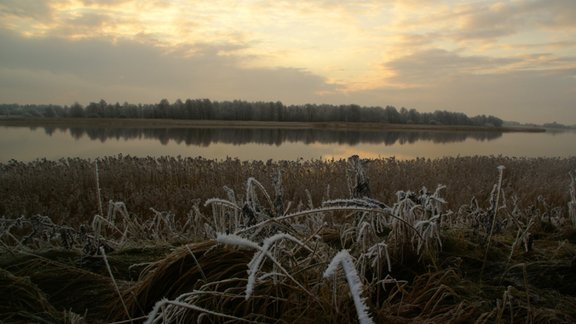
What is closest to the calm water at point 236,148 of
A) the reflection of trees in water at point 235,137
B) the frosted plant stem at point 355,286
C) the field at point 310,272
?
the reflection of trees in water at point 235,137

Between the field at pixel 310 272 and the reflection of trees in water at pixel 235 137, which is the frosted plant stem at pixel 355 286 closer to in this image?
the field at pixel 310 272

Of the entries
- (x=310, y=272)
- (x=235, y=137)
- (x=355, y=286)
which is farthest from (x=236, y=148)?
(x=355, y=286)

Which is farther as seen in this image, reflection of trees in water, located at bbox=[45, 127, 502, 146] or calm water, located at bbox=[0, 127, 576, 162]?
reflection of trees in water, located at bbox=[45, 127, 502, 146]

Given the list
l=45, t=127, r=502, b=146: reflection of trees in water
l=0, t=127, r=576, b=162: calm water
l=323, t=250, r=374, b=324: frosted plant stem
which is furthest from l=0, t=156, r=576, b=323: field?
l=45, t=127, r=502, b=146: reflection of trees in water

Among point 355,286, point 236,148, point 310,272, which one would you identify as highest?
point 355,286

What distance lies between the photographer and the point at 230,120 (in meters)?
99.1

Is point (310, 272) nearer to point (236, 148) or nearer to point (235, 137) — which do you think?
point (236, 148)

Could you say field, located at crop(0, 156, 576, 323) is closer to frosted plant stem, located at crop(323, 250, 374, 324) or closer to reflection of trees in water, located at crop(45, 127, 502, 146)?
frosted plant stem, located at crop(323, 250, 374, 324)

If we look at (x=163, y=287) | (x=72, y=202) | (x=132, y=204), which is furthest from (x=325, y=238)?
(x=72, y=202)

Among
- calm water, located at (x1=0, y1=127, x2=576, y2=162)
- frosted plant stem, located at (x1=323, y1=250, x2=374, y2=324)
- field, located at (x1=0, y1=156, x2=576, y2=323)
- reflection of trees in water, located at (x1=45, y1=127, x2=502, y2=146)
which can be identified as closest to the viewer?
frosted plant stem, located at (x1=323, y1=250, x2=374, y2=324)

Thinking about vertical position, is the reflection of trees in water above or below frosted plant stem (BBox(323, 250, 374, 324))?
below

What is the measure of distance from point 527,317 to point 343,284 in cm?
84

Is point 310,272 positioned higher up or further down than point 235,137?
higher up

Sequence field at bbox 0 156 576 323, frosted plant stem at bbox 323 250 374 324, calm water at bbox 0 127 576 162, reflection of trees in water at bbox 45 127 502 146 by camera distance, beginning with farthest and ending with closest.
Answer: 1. reflection of trees in water at bbox 45 127 502 146
2. calm water at bbox 0 127 576 162
3. field at bbox 0 156 576 323
4. frosted plant stem at bbox 323 250 374 324
